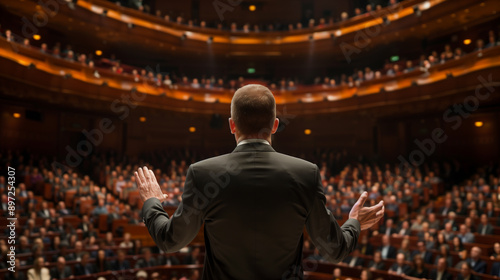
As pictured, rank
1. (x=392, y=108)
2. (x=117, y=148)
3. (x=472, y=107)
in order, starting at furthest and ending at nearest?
(x=117, y=148)
(x=392, y=108)
(x=472, y=107)

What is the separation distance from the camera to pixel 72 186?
823 cm

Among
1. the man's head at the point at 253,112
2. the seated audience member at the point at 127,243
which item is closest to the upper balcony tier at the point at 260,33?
the seated audience member at the point at 127,243

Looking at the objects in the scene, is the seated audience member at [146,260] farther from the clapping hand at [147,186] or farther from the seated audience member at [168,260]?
the clapping hand at [147,186]

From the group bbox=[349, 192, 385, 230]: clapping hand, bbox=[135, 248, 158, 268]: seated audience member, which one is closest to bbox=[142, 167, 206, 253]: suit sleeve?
bbox=[349, 192, 385, 230]: clapping hand

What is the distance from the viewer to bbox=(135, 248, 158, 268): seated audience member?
6199mm

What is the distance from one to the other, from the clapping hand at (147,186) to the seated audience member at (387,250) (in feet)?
19.4

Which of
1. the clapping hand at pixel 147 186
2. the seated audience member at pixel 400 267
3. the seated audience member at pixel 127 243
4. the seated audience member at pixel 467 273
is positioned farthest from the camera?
the seated audience member at pixel 127 243

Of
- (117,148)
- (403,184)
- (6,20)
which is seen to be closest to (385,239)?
(403,184)

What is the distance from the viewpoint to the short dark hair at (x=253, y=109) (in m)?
0.94

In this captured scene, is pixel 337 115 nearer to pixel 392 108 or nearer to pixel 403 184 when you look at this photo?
pixel 392 108

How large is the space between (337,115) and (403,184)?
3815mm

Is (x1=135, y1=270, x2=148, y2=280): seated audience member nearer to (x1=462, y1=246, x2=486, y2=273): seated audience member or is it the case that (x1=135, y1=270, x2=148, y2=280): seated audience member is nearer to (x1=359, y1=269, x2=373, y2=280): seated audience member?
(x1=359, y1=269, x2=373, y2=280): seated audience member

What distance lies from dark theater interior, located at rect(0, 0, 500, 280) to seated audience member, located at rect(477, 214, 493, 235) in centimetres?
2

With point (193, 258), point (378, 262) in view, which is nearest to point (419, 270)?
point (378, 262)
